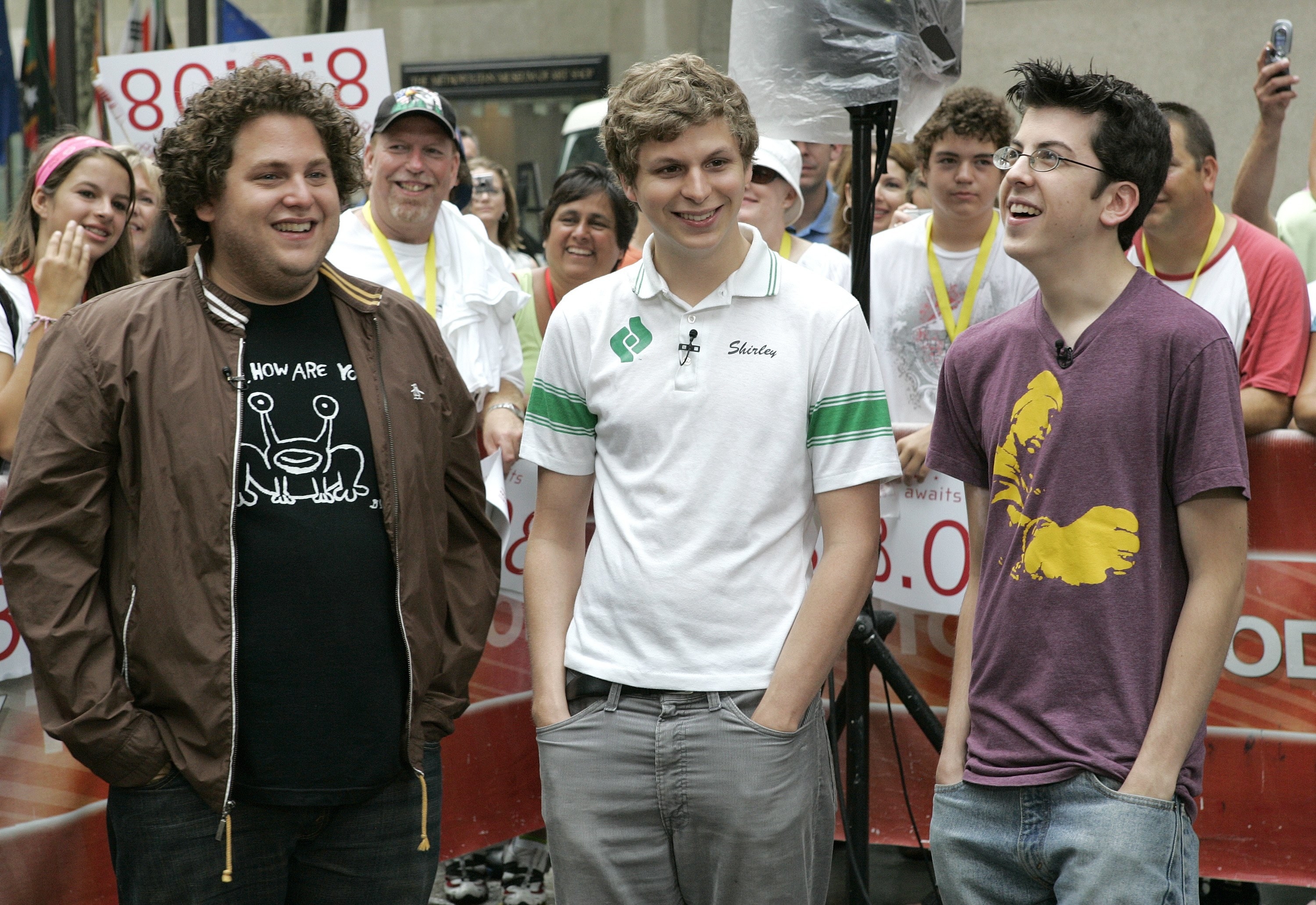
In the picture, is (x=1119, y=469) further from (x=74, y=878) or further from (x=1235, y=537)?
(x=74, y=878)

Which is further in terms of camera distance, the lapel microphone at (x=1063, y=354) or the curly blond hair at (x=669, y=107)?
the curly blond hair at (x=669, y=107)

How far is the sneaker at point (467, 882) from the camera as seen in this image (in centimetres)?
467

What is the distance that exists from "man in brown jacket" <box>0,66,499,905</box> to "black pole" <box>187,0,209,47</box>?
540 centimetres

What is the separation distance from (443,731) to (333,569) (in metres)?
0.50

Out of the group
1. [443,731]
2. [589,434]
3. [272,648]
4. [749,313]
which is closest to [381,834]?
[443,731]

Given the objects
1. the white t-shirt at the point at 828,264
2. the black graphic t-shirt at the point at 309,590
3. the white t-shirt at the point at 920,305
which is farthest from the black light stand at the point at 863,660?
the black graphic t-shirt at the point at 309,590

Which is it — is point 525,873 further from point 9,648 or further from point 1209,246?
point 1209,246

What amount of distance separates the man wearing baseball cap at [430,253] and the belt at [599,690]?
1.69 m

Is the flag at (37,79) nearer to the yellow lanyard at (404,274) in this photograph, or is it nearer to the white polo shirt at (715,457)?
the yellow lanyard at (404,274)

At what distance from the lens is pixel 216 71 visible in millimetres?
6195

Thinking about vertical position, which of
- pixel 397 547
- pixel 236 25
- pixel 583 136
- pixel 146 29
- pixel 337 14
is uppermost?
pixel 337 14

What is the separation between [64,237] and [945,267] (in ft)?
9.27

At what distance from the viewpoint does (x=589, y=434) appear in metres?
2.86

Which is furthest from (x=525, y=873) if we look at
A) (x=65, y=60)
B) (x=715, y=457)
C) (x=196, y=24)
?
(x=196, y=24)
